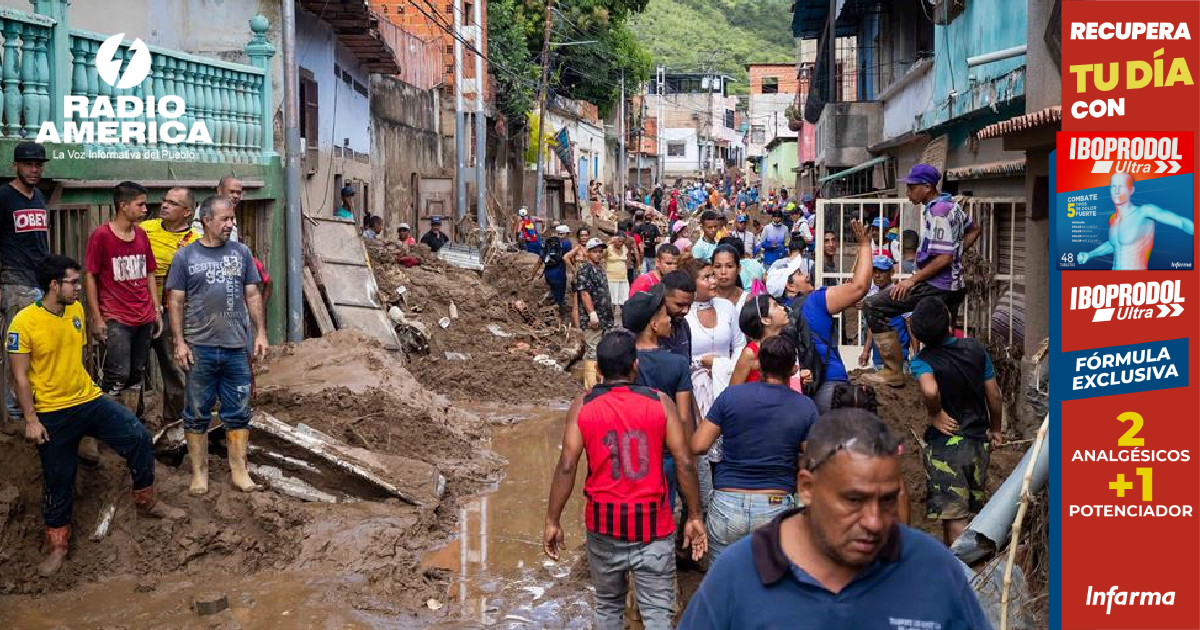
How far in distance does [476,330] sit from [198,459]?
32.0 ft

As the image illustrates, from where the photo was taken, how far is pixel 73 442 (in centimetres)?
767

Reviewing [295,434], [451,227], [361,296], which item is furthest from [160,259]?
[451,227]

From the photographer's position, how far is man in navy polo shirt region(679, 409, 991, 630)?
2939 millimetres

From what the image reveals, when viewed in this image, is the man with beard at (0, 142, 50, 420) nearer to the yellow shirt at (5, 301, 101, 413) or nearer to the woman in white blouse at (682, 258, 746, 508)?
the yellow shirt at (5, 301, 101, 413)

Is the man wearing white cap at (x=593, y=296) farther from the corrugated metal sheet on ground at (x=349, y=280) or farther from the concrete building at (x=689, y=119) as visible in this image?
the concrete building at (x=689, y=119)

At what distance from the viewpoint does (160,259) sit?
9.62 m

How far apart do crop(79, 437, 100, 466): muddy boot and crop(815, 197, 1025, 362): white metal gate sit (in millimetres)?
6348

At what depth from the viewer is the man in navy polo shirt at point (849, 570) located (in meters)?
2.94

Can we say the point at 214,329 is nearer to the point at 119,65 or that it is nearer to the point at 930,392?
the point at 119,65

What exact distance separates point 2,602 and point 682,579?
12.6 ft

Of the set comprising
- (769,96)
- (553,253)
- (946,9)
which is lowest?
(553,253)

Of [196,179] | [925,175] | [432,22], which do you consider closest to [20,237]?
[196,179]

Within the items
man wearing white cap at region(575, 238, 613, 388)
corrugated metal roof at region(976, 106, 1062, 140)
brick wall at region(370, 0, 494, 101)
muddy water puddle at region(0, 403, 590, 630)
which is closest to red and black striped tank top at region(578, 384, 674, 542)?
muddy water puddle at region(0, 403, 590, 630)

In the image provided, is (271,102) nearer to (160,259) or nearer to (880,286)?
(160,259)
